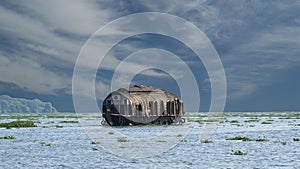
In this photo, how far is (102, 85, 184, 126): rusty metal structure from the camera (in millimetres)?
92875

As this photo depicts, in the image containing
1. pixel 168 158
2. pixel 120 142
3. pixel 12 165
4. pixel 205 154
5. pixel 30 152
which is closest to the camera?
pixel 12 165

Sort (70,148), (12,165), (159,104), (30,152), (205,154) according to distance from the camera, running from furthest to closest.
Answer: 1. (159,104)
2. (70,148)
3. (30,152)
4. (205,154)
5. (12,165)

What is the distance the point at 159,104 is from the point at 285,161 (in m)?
66.2

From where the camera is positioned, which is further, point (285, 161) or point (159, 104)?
point (159, 104)

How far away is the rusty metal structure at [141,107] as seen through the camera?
92875mm

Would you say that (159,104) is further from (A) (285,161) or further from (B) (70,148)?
(A) (285,161)

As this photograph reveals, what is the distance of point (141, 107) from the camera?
96938 mm

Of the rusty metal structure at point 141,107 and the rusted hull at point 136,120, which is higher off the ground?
the rusty metal structure at point 141,107

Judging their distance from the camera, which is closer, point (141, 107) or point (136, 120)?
point (141, 107)

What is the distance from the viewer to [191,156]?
39.5 meters

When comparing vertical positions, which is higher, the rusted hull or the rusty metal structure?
the rusty metal structure

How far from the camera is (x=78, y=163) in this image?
117 feet

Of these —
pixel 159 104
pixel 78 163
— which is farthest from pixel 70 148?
pixel 159 104

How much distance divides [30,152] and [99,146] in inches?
320
